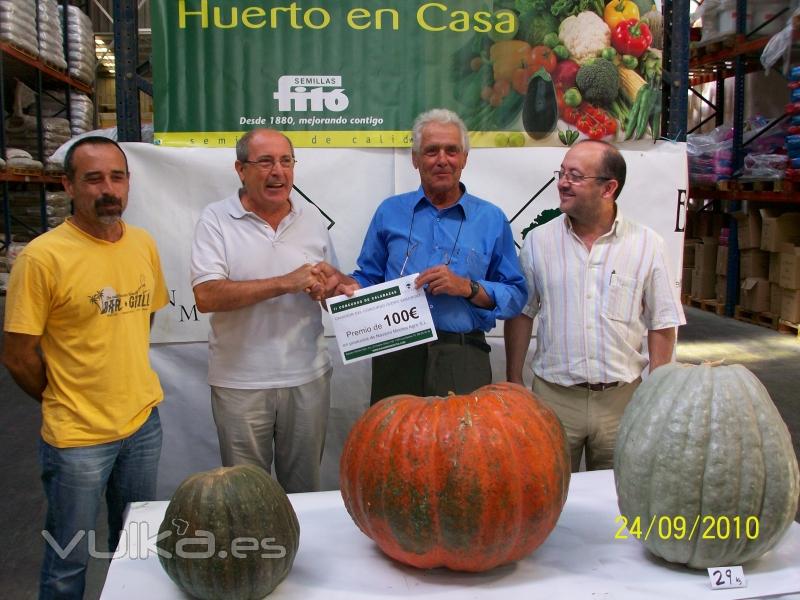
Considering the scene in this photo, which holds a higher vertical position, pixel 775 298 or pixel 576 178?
pixel 576 178

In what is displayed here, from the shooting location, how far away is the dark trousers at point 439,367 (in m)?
2.37

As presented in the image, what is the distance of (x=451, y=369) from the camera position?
92.9 inches

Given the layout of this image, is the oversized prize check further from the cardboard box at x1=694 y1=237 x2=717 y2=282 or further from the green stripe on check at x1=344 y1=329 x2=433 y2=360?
the cardboard box at x1=694 y1=237 x2=717 y2=282

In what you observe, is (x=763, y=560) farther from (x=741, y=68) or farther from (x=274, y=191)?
(x=741, y=68)

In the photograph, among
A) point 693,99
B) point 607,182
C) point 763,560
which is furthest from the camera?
point 693,99

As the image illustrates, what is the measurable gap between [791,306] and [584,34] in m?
4.87

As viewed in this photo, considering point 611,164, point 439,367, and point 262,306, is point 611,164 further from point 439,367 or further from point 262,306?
point 262,306

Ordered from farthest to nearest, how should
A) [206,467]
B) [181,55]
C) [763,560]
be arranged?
[206,467]
[181,55]
[763,560]

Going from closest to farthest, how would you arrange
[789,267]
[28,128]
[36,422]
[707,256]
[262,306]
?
[262,306] → [36,422] → [789,267] → [707,256] → [28,128]

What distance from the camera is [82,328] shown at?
1932 mm

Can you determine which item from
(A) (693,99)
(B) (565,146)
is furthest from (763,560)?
(A) (693,99)

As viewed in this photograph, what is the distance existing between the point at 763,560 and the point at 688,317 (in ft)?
23.4

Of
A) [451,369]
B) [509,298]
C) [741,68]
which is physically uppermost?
[741,68]

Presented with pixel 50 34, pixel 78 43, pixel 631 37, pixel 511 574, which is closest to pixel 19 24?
pixel 50 34
